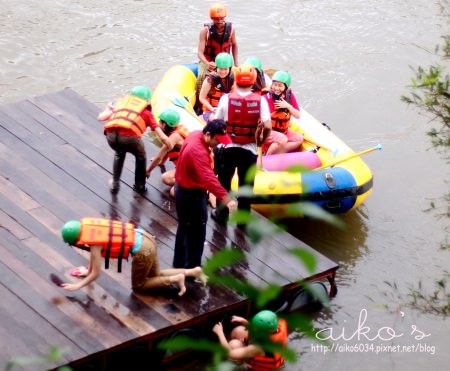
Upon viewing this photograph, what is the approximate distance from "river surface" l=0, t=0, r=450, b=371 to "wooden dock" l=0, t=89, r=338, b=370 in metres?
0.79

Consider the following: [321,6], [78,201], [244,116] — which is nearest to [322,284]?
[244,116]

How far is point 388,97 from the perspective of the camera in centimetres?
1109

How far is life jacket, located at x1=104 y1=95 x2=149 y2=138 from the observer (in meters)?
6.86

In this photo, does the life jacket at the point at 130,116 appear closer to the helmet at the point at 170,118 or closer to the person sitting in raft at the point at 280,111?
the helmet at the point at 170,118

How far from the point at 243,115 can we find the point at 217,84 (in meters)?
2.14

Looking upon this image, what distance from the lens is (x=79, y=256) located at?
6527mm

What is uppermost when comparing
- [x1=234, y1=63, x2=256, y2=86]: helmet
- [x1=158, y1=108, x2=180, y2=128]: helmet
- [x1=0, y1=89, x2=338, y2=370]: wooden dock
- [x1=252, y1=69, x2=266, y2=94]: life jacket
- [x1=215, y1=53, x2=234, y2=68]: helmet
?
[x1=234, y1=63, x2=256, y2=86]: helmet

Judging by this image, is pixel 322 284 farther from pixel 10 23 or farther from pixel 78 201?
pixel 10 23

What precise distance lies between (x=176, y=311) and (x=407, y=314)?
7.45ft

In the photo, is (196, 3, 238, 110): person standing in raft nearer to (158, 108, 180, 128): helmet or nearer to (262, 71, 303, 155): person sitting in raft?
(262, 71, 303, 155): person sitting in raft

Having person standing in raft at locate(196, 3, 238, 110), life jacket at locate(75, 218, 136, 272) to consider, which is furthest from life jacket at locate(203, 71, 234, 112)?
life jacket at locate(75, 218, 136, 272)

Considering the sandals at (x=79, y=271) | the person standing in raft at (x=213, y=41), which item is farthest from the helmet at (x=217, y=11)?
the sandals at (x=79, y=271)

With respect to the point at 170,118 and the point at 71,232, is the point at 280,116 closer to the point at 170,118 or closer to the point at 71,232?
the point at 170,118

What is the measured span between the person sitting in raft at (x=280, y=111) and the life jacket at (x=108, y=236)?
276 cm
